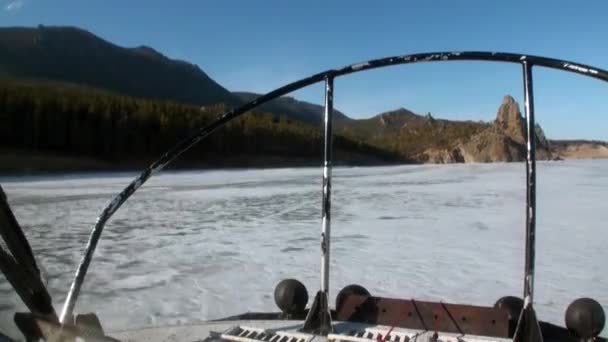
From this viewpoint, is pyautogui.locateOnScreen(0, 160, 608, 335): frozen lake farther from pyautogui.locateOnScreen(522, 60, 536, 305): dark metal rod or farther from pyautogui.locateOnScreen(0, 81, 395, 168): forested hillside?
pyautogui.locateOnScreen(0, 81, 395, 168): forested hillside

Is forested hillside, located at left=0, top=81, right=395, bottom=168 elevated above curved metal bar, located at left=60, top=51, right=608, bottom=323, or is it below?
above

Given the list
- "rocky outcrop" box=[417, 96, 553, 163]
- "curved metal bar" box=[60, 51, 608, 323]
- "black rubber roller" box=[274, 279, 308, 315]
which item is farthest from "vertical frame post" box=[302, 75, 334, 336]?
"rocky outcrop" box=[417, 96, 553, 163]

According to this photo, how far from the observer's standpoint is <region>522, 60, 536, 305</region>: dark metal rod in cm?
150

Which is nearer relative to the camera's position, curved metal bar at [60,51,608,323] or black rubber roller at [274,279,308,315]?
curved metal bar at [60,51,608,323]

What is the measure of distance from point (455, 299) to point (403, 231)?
3340mm

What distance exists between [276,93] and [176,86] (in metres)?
162

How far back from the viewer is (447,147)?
70.0 m

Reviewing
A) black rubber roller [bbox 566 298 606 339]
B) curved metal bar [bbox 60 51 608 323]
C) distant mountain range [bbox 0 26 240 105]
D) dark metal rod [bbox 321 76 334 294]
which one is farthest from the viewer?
distant mountain range [bbox 0 26 240 105]

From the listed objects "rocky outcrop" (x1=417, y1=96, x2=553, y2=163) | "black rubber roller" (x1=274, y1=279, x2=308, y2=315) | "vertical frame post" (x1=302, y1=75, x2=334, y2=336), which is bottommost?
"black rubber roller" (x1=274, y1=279, x2=308, y2=315)

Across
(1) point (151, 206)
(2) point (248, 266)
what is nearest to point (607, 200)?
(2) point (248, 266)

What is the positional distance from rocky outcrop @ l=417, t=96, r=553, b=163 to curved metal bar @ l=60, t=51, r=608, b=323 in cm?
5023

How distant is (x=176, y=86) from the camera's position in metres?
156

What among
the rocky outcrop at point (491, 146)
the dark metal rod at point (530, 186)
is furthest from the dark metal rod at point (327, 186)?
the rocky outcrop at point (491, 146)

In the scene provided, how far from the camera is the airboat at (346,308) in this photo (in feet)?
4.75
